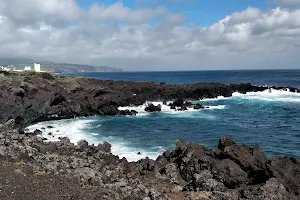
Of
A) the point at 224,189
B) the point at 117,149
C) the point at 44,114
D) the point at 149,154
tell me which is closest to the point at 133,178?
the point at 224,189

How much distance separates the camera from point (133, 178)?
22750mm

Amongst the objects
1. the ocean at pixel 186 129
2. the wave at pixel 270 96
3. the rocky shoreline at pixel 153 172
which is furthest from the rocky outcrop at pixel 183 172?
the wave at pixel 270 96

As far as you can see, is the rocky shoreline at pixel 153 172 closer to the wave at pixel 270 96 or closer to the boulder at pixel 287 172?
the boulder at pixel 287 172

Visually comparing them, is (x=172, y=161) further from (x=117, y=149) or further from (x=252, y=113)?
(x=252, y=113)

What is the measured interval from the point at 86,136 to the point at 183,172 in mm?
21536

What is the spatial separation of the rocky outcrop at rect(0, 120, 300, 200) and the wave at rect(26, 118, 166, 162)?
576 centimetres

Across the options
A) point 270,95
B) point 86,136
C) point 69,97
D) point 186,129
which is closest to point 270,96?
point 270,95

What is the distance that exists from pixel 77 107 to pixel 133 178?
126 ft

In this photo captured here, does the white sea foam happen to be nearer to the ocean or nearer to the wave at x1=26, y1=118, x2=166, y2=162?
the ocean

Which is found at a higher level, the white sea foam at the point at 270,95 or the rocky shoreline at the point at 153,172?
the rocky shoreline at the point at 153,172

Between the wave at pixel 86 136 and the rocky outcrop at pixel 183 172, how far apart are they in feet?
18.9

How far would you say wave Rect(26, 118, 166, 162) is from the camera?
3366 centimetres

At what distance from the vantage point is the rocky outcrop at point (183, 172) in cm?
1906

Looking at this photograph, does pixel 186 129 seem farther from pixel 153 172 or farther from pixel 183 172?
pixel 183 172
